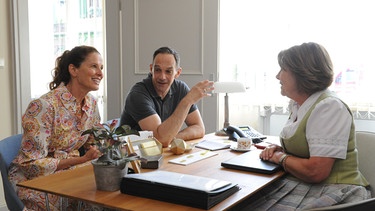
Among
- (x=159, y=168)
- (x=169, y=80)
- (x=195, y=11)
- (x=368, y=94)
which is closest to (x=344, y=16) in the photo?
(x=368, y=94)

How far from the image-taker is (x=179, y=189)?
3.91 feet

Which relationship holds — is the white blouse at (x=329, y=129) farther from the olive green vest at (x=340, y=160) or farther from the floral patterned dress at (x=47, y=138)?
the floral patterned dress at (x=47, y=138)

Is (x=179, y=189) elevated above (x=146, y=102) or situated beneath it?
situated beneath

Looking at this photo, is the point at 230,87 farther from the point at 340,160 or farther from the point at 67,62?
the point at 340,160

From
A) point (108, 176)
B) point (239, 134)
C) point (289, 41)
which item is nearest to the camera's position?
point (108, 176)

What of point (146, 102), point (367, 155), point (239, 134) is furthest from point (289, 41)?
point (367, 155)

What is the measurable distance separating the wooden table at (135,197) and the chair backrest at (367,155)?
43cm

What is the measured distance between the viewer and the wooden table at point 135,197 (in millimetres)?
1195

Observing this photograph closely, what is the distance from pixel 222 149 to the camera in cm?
202

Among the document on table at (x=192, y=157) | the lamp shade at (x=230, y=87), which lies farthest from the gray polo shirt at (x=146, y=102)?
the document on table at (x=192, y=157)

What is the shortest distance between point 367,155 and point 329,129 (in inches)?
17.2

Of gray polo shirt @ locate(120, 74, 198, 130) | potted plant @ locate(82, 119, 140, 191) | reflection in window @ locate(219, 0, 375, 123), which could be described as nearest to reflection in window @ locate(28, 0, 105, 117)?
reflection in window @ locate(219, 0, 375, 123)

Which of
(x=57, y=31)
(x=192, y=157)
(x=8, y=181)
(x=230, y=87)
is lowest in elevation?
(x=8, y=181)

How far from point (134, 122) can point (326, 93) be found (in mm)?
1253
